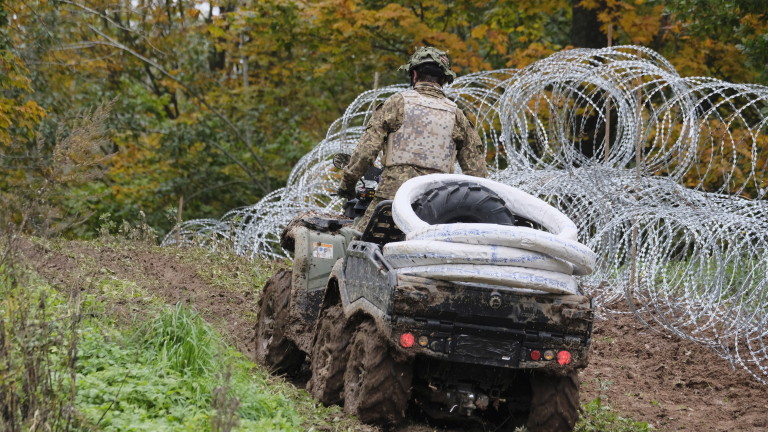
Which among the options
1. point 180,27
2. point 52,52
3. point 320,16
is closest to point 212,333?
point 320,16

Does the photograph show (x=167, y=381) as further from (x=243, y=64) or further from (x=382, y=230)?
(x=243, y=64)

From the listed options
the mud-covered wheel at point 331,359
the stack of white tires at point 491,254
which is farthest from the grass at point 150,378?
the stack of white tires at point 491,254

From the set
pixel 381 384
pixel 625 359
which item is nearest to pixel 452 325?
pixel 381 384

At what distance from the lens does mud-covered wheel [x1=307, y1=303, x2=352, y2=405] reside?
6.23m

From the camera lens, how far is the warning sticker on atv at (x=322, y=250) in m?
7.13

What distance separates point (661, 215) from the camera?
9125 millimetres

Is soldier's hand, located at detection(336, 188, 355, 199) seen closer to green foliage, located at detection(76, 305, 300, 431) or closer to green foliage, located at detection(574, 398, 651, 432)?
green foliage, located at detection(76, 305, 300, 431)

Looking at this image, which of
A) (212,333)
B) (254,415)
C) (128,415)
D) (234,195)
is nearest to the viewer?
(128,415)

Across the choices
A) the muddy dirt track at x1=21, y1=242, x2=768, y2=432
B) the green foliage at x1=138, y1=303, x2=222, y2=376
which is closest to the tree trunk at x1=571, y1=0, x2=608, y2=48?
the muddy dirt track at x1=21, y1=242, x2=768, y2=432

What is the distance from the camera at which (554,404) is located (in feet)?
18.6

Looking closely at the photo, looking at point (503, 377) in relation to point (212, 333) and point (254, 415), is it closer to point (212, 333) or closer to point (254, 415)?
point (254, 415)

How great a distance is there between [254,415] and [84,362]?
3.63 ft

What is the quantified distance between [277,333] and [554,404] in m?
2.59

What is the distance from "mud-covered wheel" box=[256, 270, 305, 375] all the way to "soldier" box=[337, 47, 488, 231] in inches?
39.3
